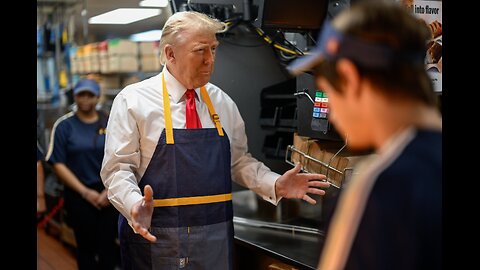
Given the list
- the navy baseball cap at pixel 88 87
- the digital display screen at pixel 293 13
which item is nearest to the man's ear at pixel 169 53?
the digital display screen at pixel 293 13

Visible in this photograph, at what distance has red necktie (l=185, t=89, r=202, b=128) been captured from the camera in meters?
2.20

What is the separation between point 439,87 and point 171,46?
0.91 meters

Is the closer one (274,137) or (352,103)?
(352,103)

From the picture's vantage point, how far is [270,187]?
223 centimetres

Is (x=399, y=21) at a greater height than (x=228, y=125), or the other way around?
(x=399, y=21)

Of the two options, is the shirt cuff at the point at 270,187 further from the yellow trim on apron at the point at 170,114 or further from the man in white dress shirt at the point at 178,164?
the yellow trim on apron at the point at 170,114

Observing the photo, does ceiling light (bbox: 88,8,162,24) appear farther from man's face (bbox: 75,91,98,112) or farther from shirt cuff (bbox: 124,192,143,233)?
shirt cuff (bbox: 124,192,143,233)

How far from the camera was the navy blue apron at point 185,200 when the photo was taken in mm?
2154

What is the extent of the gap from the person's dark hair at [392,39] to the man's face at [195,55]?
Result: 1189 millimetres

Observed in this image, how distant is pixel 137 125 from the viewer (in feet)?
7.05

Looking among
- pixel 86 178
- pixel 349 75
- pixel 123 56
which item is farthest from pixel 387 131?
pixel 123 56

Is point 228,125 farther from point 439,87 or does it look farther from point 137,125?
point 439,87

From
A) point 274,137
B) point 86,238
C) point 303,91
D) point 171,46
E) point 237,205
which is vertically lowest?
point 86,238
